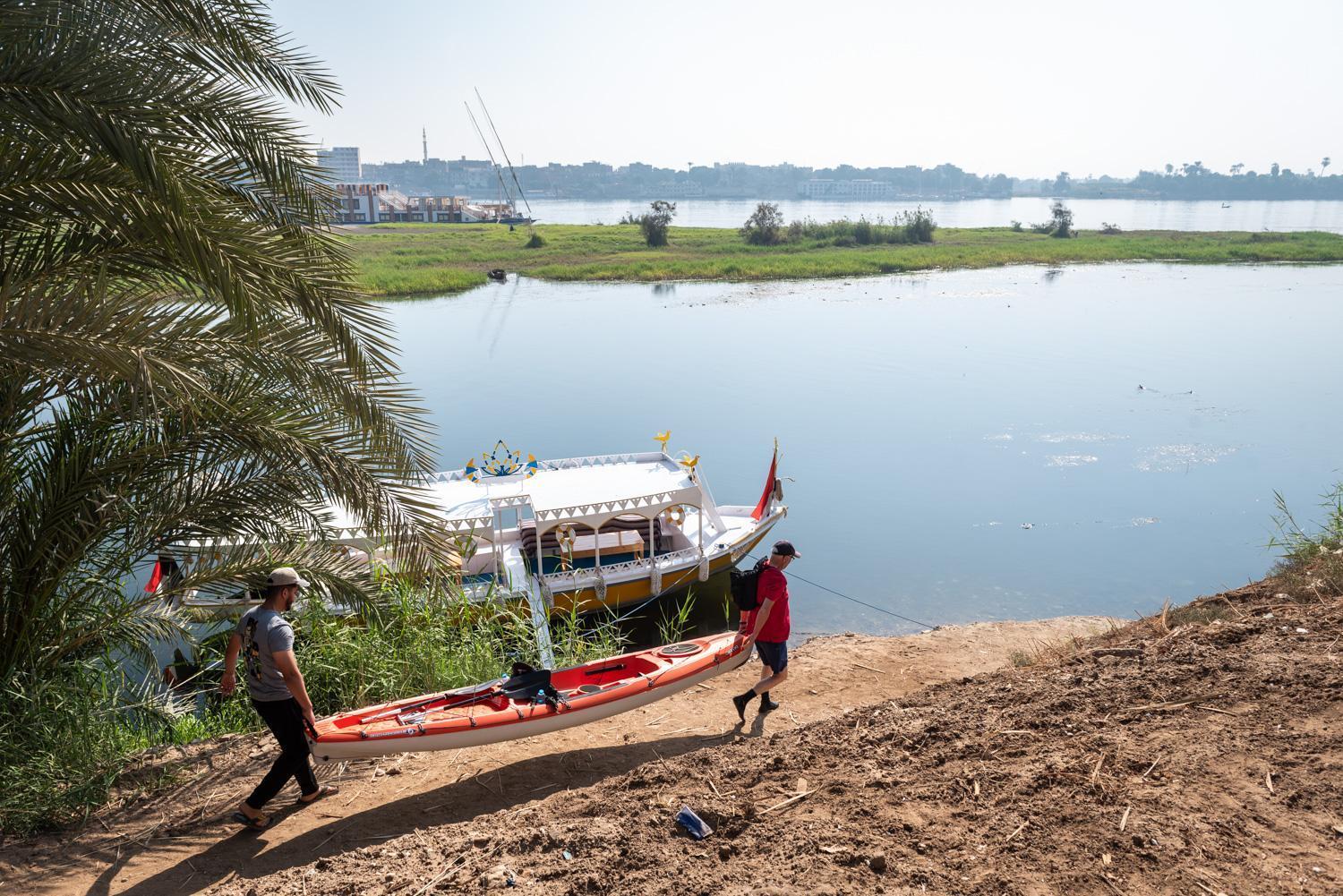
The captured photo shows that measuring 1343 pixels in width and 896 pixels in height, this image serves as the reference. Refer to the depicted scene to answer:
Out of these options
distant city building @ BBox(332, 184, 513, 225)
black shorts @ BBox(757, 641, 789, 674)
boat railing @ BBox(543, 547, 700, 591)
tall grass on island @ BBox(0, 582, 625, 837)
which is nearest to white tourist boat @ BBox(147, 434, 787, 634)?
boat railing @ BBox(543, 547, 700, 591)

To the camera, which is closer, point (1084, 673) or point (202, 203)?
point (202, 203)

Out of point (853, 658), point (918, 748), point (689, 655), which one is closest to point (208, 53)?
point (689, 655)

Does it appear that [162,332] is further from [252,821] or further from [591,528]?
[591,528]

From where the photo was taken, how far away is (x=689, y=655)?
8.01 metres

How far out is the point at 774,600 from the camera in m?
7.43

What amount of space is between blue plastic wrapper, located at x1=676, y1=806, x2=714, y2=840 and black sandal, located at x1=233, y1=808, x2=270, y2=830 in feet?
8.25

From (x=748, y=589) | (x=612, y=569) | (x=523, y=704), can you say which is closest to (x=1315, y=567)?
(x=748, y=589)

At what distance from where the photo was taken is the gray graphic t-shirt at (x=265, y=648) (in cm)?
543

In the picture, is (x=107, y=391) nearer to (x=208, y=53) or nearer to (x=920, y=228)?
(x=208, y=53)

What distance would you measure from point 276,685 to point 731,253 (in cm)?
6600

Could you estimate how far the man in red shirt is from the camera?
24.3 ft

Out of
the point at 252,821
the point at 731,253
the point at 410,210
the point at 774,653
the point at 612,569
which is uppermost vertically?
the point at 410,210

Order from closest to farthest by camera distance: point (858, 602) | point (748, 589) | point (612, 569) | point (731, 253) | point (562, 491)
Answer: point (748, 589) → point (612, 569) → point (562, 491) → point (858, 602) → point (731, 253)

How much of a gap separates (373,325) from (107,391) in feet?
6.35
